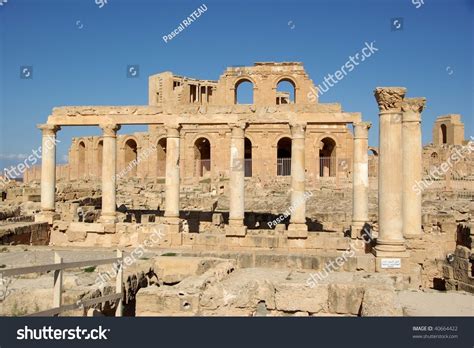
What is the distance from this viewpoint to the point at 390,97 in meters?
12.7

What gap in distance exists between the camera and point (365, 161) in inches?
719

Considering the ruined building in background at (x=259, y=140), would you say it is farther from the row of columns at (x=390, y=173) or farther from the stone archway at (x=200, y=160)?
the row of columns at (x=390, y=173)

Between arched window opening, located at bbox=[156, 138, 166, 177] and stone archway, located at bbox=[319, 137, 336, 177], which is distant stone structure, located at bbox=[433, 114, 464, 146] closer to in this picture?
stone archway, located at bbox=[319, 137, 336, 177]

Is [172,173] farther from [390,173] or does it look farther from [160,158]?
[160,158]

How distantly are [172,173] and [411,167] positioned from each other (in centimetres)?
822

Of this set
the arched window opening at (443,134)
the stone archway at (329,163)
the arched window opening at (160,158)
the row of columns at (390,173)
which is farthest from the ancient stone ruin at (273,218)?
the arched window opening at (443,134)

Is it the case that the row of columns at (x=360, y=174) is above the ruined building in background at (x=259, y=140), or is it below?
below

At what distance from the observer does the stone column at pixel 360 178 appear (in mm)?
17859

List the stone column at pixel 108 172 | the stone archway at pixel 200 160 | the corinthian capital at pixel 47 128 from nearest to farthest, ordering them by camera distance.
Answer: the stone column at pixel 108 172 → the corinthian capital at pixel 47 128 → the stone archway at pixel 200 160

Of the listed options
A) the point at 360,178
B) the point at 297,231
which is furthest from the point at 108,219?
the point at 360,178

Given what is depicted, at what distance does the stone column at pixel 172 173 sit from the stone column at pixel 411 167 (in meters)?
7.87

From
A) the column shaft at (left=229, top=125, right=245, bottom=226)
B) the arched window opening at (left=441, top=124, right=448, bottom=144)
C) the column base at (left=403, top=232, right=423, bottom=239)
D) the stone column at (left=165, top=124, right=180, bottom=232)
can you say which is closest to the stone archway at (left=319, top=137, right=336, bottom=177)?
the column shaft at (left=229, top=125, right=245, bottom=226)

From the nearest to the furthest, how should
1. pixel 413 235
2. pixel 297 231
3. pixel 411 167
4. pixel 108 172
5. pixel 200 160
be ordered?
pixel 413 235 < pixel 411 167 < pixel 297 231 < pixel 108 172 < pixel 200 160
